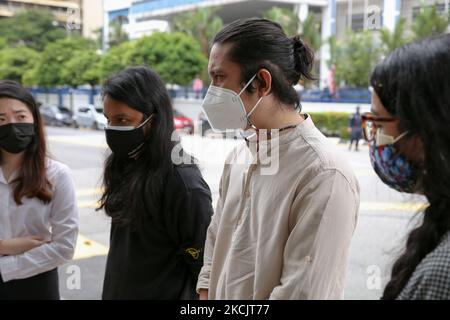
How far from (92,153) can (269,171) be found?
11.9 m

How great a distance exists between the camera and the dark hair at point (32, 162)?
7.07 feet

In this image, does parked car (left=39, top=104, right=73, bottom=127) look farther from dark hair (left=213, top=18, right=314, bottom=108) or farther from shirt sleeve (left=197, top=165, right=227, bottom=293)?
dark hair (left=213, top=18, right=314, bottom=108)

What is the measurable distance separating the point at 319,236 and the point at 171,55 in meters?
20.7

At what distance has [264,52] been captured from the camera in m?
1.52

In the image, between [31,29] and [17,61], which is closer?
[17,61]

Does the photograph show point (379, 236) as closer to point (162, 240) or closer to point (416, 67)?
point (162, 240)

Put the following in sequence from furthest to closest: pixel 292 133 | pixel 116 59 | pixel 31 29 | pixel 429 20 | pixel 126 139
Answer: pixel 31 29, pixel 116 59, pixel 429 20, pixel 126 139, pixel 292 133

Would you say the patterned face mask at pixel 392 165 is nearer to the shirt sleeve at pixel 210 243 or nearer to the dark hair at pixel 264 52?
the dark hair at pixel 264 52

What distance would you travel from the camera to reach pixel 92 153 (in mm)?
12836

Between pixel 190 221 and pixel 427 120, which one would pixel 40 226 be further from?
pixel 427 120

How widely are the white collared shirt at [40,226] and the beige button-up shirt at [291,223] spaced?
899 millimetres

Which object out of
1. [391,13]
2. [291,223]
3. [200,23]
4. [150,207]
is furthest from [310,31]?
[291,223]

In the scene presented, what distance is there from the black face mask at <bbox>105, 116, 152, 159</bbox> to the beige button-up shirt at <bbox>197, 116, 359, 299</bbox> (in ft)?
1.90
